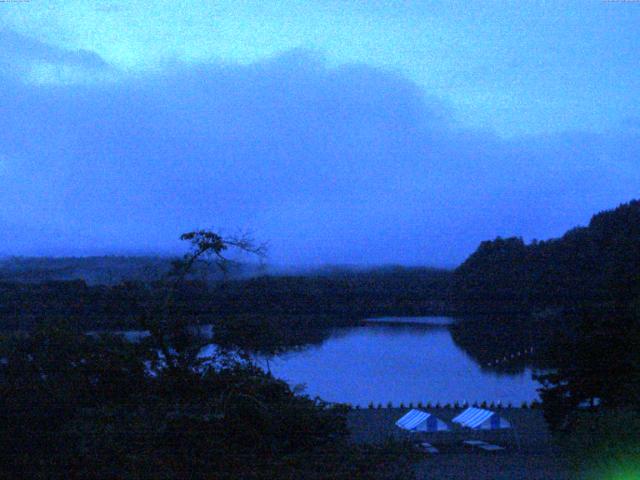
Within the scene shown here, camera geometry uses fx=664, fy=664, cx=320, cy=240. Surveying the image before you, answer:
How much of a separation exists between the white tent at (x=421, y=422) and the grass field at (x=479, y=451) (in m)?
0.06

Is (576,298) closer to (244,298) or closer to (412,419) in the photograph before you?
(412,419)

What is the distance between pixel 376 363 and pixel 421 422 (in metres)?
0.90

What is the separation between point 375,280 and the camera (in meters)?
3.96

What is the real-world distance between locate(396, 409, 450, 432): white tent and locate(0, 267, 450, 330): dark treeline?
0.94 metres

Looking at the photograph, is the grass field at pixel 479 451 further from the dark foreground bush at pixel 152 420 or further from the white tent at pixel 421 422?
the dark foreground bush at pixel 152 420

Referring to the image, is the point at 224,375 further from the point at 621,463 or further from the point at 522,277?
the point at 621,463

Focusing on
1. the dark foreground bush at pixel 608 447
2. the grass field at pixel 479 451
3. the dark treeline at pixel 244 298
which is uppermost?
the dark treeline at pixel 244 298

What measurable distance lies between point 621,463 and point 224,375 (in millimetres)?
2214

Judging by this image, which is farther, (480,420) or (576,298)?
(480,420)

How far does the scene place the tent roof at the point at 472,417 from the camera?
4713mm

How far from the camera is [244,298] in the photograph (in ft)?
13.4

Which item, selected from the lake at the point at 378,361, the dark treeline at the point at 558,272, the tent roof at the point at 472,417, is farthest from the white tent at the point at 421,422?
the dark treeline at the point at 558,272

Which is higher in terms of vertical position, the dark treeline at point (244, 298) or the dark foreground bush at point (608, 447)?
the dark treeline at point (244, 298)

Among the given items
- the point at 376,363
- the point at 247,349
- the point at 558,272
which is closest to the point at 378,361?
the point at 376,363
